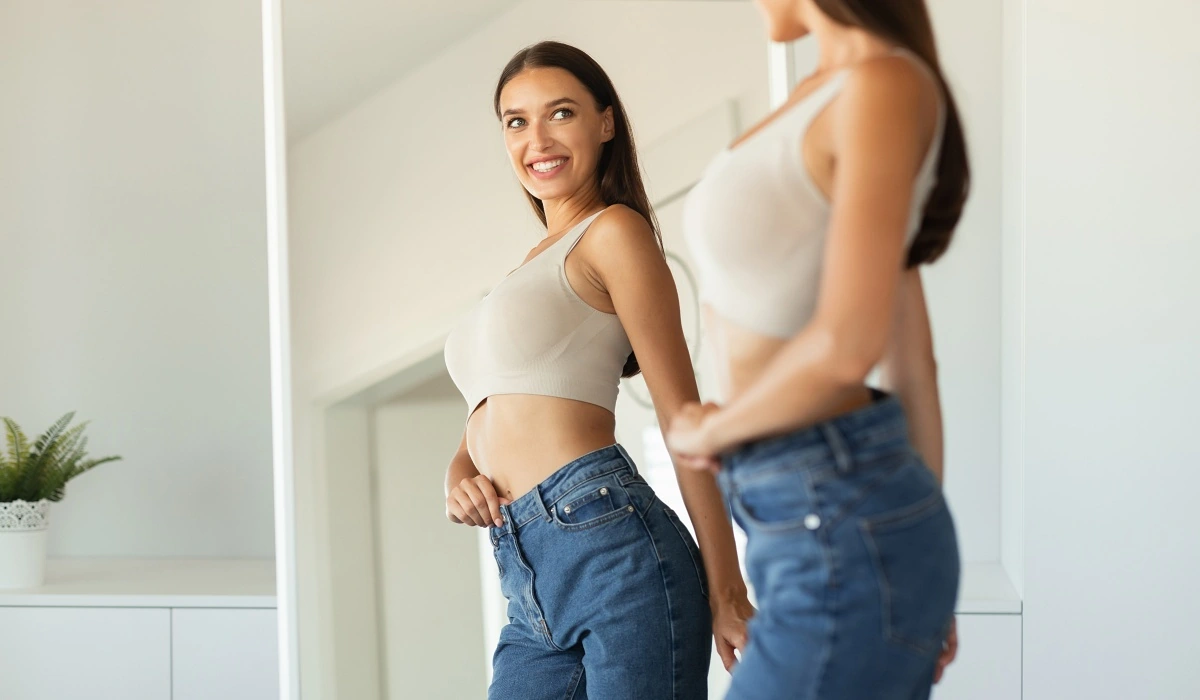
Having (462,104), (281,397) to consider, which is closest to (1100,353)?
(462,104)

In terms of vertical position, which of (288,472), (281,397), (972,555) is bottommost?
(972,555)

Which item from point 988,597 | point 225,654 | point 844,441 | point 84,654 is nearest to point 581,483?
point 844,441

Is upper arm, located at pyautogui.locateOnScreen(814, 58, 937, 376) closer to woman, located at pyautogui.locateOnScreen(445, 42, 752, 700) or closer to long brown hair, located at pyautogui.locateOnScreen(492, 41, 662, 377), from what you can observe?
woman, located at pyautogui.locateOnScreen(445, 42, 752, 700)

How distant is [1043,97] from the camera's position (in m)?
2.04

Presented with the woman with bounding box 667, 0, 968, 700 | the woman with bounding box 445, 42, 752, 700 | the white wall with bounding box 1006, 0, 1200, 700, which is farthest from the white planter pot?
the woman with bounding box 667, 0, 968, 700

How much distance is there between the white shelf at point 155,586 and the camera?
2.57m

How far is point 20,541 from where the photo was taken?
272cm

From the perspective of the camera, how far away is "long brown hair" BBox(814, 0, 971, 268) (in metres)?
0.90

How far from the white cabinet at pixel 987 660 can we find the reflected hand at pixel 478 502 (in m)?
1.08

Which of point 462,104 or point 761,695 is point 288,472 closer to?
point 462,104

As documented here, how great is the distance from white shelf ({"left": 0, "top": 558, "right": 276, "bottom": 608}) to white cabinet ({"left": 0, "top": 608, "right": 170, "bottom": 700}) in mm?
25

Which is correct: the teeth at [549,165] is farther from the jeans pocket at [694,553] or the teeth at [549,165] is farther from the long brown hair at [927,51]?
the long brown hair at [927,51]

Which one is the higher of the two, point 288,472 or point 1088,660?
point 288,472

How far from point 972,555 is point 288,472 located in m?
1.45
